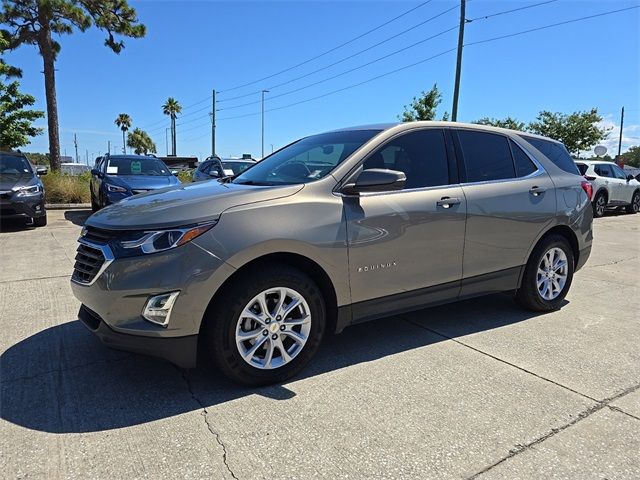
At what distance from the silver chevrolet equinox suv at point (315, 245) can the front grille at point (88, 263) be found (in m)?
0.01

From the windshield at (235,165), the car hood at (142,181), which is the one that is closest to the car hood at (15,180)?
the car hood at (142,181)

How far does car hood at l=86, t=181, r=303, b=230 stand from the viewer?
287 cm

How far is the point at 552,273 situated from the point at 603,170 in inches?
501

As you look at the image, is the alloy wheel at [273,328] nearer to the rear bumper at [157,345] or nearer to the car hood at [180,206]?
the rear bumper at [157,345]

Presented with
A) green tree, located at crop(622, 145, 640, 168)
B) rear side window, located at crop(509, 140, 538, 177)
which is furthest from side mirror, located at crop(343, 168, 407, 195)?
green tree, located at crop(622, 145, 640, 168)

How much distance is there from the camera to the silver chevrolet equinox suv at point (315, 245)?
9.21 feet

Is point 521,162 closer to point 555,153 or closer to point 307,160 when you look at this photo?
point 555,153

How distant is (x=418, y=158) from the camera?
3.88 m

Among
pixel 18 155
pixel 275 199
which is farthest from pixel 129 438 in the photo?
pixel 18 155

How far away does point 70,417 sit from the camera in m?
2.73

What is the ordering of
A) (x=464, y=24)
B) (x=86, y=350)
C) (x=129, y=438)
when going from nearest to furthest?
(x=129, y=438), (x=86, y=350), (x=464, y=24)

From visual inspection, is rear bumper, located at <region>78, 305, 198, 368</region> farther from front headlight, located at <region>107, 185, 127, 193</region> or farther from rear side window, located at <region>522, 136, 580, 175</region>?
front headlight, located at <region>107, 185, 127, 193</region>

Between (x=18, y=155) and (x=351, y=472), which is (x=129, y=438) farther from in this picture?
(x=18, y=155)

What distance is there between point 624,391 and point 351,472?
2057 millimetres
